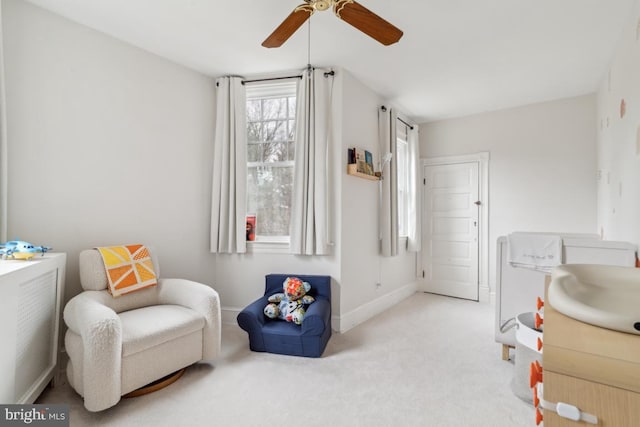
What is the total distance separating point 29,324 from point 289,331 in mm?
1580

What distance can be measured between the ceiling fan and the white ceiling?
1.48 ft

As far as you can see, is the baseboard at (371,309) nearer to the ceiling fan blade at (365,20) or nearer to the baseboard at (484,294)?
the baseboard at (484,294)

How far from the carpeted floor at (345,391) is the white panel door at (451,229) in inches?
64.1

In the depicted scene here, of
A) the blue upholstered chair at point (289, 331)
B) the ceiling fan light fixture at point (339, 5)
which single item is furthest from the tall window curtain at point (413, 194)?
the ceiling fan light fixture at point (339, 5)

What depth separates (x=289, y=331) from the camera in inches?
98.4

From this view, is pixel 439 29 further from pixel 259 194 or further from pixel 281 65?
pixel 259 194

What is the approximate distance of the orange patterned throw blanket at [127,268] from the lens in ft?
7.22

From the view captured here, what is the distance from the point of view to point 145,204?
281 cm

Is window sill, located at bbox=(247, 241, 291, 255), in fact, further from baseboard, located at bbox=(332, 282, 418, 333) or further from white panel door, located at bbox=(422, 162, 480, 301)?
white panel door, located at bbox=(422, 162, 480, 301)

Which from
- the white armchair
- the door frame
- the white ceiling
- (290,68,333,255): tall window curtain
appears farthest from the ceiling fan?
the door frame

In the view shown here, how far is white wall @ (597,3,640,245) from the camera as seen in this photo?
1940mm

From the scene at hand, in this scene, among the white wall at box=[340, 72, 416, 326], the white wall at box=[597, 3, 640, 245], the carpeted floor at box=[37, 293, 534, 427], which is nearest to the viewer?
the carpeted floor at box=[37, 293, 534, 427]

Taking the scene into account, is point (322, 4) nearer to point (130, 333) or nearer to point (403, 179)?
point (130, 333)

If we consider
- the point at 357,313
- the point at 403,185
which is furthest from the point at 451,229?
A: the point at 357,313
